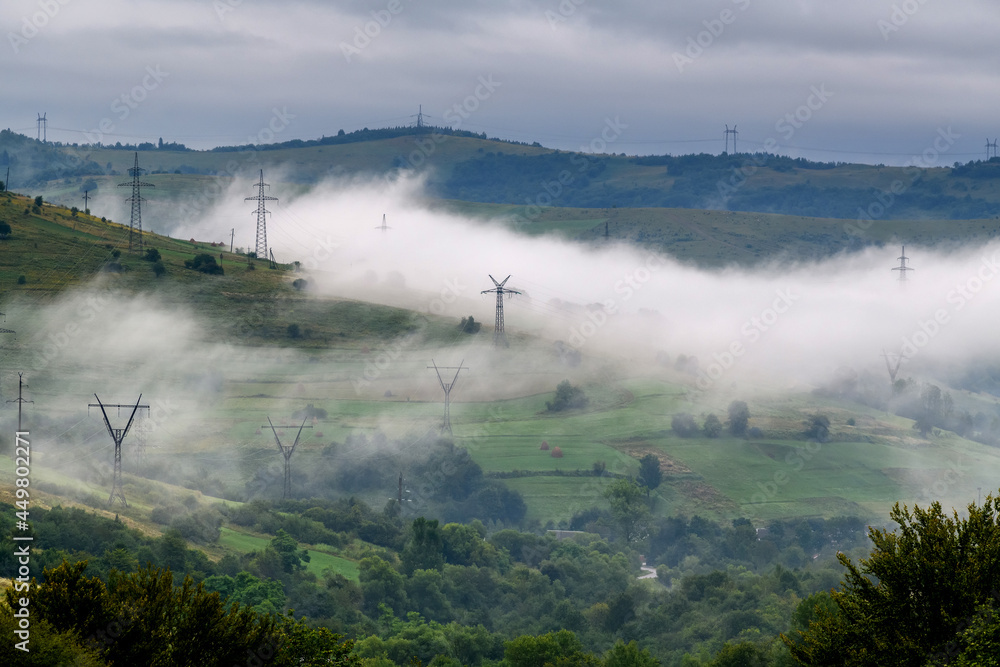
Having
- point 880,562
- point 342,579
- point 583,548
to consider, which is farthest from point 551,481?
point 880,562

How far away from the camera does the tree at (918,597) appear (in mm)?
47156

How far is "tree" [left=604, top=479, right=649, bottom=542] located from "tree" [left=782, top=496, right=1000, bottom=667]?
438 feet

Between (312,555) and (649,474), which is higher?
(649,474)

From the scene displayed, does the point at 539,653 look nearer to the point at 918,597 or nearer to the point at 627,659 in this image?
the point at 627,659

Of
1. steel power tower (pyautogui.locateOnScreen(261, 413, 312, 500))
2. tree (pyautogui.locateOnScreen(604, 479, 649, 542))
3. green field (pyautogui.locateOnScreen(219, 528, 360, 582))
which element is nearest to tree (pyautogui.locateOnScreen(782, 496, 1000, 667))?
green field (pyautogui.locateOnScreen(219, 528, 360, 582))

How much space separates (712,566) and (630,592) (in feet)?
106

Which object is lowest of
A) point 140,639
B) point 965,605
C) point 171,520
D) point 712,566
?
point 712,566

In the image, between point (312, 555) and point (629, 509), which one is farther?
point (629, 509)

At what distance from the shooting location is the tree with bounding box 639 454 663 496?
197000 millimetres

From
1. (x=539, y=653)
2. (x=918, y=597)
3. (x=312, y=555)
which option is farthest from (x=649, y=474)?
(x=918, y=597)

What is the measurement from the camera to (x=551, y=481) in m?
192

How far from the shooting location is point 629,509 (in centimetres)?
18350

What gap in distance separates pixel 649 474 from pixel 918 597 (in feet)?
493

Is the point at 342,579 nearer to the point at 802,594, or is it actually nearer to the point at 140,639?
the point at 802,594
